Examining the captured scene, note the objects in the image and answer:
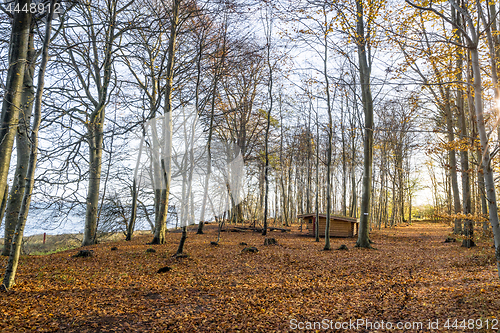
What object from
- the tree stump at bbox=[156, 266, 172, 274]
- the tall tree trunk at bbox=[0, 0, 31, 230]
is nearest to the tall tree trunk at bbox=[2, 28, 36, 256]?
the tall tree trunk at bbox=[0, 0, 31, 230]

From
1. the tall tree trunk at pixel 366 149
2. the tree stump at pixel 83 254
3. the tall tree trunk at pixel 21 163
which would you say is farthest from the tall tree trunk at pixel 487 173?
the tall tree trunk at pixel 21 163

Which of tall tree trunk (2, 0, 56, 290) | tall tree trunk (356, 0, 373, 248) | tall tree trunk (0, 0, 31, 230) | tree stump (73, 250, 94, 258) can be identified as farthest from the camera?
tall tree trunk (356, 0, 373, 248)

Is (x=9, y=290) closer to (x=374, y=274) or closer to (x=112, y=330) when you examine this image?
(x=112, y=330)

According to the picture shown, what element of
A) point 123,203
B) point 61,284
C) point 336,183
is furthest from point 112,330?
point 336,183

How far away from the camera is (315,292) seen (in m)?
5.79

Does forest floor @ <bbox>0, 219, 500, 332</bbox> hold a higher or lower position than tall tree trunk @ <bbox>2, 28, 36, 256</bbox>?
lower

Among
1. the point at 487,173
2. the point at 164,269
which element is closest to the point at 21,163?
the point at 164,269

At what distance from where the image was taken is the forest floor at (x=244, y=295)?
13.6 ft

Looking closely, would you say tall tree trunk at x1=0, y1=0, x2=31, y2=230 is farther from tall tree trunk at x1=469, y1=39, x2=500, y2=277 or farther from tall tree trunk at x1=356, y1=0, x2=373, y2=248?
tall tree trunk at x1=356, y1=0, x2=373, y2=248

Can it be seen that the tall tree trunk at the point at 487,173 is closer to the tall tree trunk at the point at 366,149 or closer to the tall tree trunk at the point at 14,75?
the tall tree trunk at the point at 366,149

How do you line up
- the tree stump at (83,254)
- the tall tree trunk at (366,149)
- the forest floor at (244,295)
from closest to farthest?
the forest floor at (244,295) → the tree stump at (83,254) → the tall tree trunk at (366,149)

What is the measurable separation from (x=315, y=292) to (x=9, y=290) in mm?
5663

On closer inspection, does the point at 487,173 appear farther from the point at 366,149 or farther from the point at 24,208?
the point at 366,149

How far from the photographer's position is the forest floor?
13.6ft
